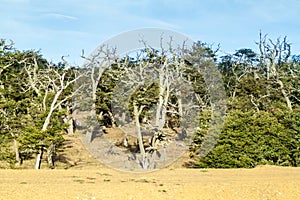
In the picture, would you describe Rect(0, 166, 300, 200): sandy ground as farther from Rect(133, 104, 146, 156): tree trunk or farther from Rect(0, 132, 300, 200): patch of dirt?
Rect(133, 104, 146, 156): tree trunk

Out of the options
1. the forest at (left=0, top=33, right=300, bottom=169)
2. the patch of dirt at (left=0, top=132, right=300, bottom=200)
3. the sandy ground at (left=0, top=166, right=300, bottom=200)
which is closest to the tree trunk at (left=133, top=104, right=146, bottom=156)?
the forest at (left=0, top=33, right=300, bottom=169)

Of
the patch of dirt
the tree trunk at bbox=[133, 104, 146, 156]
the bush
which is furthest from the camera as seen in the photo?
the tree trunk at bbox=[133, 104, 146, 156]

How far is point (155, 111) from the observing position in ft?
57.1

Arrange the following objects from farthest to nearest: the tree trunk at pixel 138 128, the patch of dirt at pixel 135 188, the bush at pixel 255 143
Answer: the tree trunk at pixel 138 128, the bush at pixel 255 143, the patch of dirt at pixel 135 188

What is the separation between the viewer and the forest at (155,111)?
48.0 ft

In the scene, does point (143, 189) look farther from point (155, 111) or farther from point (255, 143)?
point (155, 111)

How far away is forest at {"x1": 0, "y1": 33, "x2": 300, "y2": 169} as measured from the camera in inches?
576

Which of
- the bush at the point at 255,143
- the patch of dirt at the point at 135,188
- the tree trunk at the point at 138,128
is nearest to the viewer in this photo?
the patch of dirt at the point at 135,188

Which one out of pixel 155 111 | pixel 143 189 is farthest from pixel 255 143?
pixel 143 189

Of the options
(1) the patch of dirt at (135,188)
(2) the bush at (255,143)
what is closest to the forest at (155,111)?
(2) the bush at (255,143)

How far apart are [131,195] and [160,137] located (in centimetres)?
889

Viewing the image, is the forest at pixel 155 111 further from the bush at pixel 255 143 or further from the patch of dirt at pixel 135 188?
the patch of dirt at pixel 135 188

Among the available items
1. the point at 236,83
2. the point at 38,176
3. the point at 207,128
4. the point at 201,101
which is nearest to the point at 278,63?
the point at 236,83

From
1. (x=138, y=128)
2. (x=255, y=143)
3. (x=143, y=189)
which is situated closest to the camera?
(x=143, y=189)
